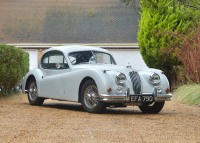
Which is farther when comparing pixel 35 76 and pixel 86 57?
pixel 35 76

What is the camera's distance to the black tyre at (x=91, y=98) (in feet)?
43.3

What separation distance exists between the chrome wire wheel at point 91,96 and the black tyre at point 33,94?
2364 mm

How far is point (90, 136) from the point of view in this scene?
30.3 ft

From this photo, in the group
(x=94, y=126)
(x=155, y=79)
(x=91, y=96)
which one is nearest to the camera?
(x=94, y=126)

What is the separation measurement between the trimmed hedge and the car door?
2.83 metres

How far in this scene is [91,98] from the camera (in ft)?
44.2

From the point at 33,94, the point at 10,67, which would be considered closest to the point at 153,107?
the point at 33,94

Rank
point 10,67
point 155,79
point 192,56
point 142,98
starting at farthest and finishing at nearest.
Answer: point 192,56 → point 10,67 → point 155,79 → point 142,98

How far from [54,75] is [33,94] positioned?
1.19 metres

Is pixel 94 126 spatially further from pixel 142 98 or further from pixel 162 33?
pixel 162 33

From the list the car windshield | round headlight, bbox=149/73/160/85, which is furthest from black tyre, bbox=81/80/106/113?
round headlight, bbox=149/73/160/85

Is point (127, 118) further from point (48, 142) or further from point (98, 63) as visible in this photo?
point (48, 142)

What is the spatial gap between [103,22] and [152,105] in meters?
18.1

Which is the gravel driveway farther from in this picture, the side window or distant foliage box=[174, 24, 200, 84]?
distant foliage box=[174, 24, 200, 84]
